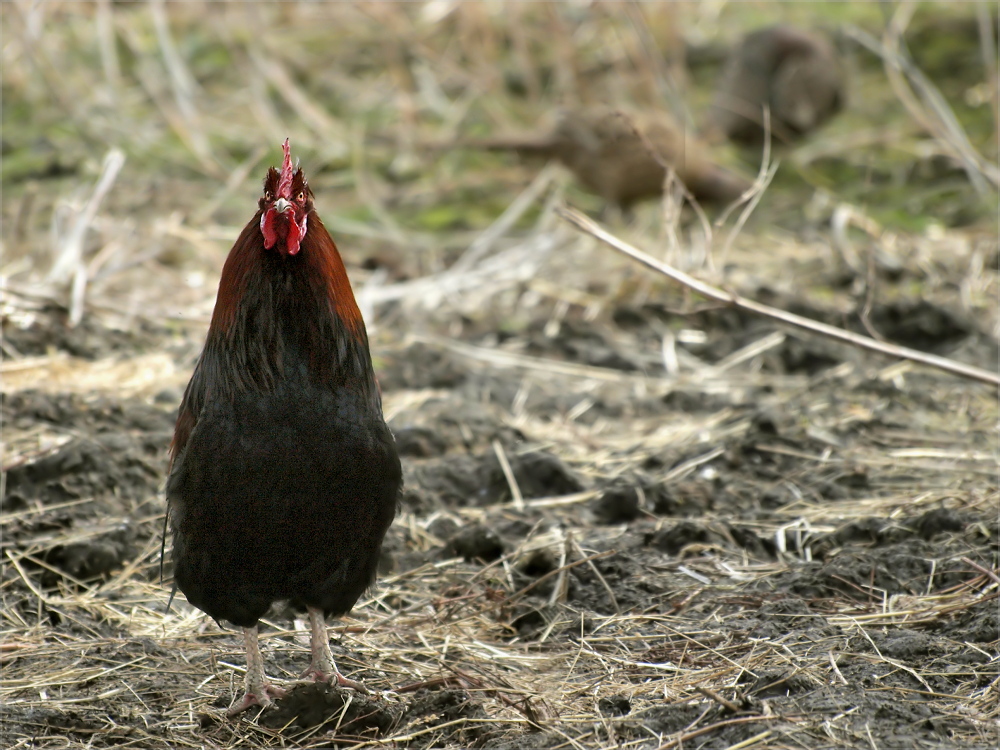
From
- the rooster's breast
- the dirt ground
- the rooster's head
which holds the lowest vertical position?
the dirt ground

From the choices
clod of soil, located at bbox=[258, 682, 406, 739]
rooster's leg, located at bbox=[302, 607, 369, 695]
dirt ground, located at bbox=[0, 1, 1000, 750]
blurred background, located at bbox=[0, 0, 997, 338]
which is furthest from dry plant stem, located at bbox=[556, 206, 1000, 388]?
blurred background, located at bbox=[0, 0, 997, 338]

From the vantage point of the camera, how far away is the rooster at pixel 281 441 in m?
2.96

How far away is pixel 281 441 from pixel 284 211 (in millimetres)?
600

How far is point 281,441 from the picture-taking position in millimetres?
2955

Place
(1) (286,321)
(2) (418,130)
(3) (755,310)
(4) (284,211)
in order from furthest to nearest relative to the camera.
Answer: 1. (2) (418,130)
2. (3) (755,310)
3. (1) (286,321)
4. (4) (284,211)

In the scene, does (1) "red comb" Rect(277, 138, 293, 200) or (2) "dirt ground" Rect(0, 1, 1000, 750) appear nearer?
(1) "red comb" Rect(277, 138, 293, 200)

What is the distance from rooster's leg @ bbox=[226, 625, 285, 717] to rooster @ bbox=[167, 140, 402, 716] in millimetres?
13

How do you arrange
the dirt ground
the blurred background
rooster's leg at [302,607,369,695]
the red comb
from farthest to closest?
1. the blurred background
2. rooster's leg at [302,607,369,695]
3. the dirt ground
4. the red comb

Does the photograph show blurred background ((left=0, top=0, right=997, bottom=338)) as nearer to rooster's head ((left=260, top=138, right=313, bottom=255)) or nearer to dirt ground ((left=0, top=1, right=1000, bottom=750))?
dirt ground ((left=0, top=1, right=1000, bottom=750))

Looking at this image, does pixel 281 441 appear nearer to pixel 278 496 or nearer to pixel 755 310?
pixel 278 496

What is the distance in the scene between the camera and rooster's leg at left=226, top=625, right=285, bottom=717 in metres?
3.16

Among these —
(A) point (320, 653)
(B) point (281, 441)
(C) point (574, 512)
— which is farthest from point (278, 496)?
(C) point (574, 512)

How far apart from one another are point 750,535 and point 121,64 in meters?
8.96

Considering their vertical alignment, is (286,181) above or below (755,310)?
above
